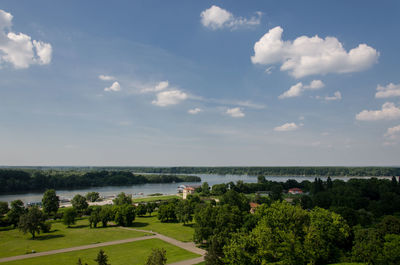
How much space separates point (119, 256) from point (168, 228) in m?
18.3

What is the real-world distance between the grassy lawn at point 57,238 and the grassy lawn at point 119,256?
4980 millimetres

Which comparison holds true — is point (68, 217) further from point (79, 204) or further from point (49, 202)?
point (49, 202)

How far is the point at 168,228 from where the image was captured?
51312 mm

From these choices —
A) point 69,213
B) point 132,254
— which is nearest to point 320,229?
point 132,254

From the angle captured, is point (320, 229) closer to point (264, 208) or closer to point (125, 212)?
point (264, 208)

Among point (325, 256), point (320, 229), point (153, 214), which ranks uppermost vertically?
point (320, 229)

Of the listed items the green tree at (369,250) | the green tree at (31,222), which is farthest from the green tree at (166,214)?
the green tree at (369,250)

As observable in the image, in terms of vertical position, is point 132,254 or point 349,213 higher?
point 349,213

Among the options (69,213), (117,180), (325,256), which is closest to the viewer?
(325,256)

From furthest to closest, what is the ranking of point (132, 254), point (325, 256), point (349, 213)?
point (349, 213)
point (132, 254)
point (325, 256)

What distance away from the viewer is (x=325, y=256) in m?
27.7

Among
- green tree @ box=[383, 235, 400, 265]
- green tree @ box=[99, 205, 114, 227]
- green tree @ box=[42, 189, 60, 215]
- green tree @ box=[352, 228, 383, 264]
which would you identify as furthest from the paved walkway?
green tree @ box=[42, 189, 60, 215]

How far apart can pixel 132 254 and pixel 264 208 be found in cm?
2031

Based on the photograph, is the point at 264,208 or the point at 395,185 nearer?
the point at 264,208
